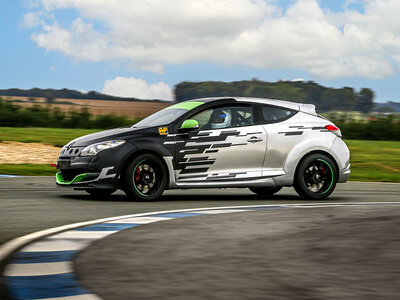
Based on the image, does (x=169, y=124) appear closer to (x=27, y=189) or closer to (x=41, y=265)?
(x=27, y=189)

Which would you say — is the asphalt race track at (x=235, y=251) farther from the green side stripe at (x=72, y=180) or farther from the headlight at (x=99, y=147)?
the headlight at (x=99, y=147)

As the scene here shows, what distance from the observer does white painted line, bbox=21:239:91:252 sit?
6.34 meters

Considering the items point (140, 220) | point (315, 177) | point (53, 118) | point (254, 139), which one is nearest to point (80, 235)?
point (140, 220)

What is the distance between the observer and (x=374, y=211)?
31.3 feet

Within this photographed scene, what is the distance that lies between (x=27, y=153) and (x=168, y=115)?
44.6ft

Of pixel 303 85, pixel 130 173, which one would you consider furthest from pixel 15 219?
pixel 303 85

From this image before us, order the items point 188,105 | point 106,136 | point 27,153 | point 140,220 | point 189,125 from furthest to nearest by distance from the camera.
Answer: point 27,153 < point 188,105 < point 189,125 < point 106,136 < point 140,220

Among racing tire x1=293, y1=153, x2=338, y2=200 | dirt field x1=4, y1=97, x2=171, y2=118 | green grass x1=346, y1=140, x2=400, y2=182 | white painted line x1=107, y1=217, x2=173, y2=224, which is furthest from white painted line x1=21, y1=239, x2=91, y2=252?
dirt field x1=4, y1=97, x2=171, y2=118

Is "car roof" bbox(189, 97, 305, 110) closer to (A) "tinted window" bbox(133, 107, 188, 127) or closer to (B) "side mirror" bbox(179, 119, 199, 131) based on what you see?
(A) "tinted window" bbox(133, 107, 188, 127)

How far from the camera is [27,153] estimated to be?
2438 centimetres

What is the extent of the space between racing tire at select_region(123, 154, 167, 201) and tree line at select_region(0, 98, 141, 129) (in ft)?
126

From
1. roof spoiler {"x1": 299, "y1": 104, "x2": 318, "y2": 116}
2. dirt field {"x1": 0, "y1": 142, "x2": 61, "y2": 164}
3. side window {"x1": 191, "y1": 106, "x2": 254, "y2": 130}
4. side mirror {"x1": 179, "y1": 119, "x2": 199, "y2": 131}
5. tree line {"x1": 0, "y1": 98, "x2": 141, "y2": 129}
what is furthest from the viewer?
tree line {"x1": 0, "y1": 98, "x2": 141, "y2": 129}

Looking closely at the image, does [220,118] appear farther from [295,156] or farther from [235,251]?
[235,251]

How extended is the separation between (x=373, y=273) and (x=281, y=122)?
6.78 m
